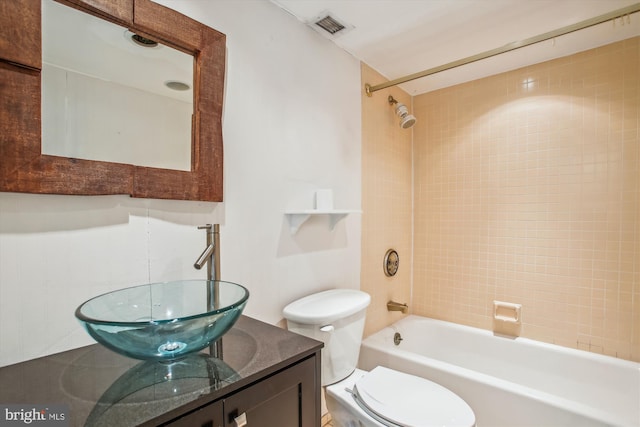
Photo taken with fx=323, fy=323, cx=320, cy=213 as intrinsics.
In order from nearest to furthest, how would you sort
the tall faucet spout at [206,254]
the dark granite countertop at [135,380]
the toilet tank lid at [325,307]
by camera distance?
the dark granite countertop at [135,380]
the tall faucet spout at [206,254]
the toilet tank lid at [325,307]

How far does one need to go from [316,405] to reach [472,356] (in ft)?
5.71

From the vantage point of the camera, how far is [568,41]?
6.26 feet

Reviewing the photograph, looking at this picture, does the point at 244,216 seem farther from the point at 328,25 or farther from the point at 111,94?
the point at 328,25

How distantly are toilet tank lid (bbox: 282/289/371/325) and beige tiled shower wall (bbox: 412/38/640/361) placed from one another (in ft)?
2.96

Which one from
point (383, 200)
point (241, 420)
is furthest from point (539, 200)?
point (241, 420)

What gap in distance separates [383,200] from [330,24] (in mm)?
1192

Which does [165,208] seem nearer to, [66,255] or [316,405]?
[66,255]

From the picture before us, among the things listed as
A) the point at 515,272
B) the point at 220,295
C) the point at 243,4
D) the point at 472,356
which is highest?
the point at 243,4

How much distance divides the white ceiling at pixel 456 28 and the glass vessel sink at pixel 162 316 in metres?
1.38

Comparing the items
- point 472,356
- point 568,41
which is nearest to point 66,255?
point 472,356

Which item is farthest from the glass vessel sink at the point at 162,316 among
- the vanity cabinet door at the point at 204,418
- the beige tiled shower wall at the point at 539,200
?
the beige tiled shower wall at the point at 539,200

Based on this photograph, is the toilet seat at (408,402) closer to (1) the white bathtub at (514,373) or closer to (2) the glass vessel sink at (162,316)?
(1) the white bathtub at (514,373)

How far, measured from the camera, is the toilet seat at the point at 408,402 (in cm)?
124

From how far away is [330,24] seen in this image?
5.65 ft
